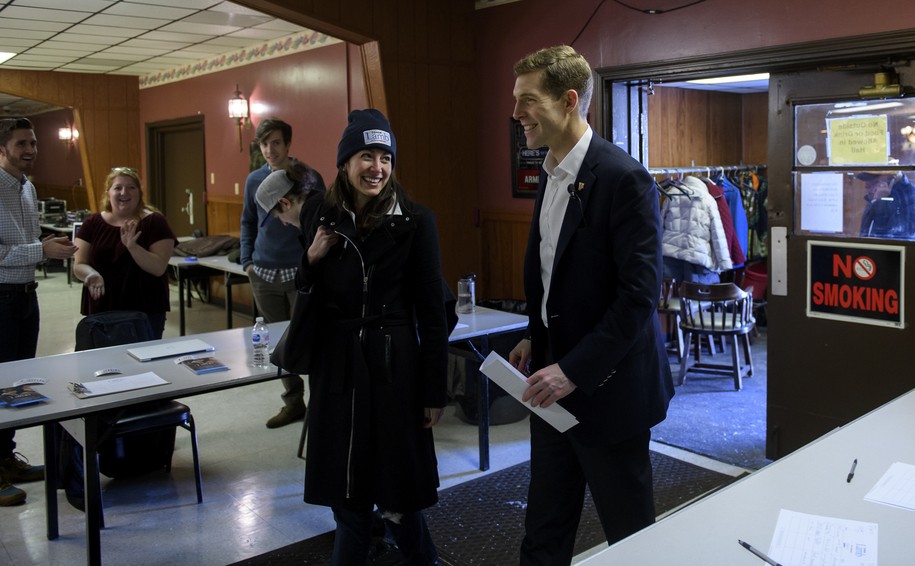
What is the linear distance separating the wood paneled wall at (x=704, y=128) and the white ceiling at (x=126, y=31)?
324 cm

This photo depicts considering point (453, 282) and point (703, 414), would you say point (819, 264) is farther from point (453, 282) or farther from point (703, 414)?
point (453, 282)

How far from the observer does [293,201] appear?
4.35 metres

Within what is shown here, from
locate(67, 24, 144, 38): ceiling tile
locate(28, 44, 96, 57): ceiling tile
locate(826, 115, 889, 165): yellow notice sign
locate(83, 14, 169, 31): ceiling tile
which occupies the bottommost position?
locate(826, 115, 889, 165): yellow notice sign

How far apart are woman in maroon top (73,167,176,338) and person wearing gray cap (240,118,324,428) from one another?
60 centimetres

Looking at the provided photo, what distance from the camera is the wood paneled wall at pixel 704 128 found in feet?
23.2

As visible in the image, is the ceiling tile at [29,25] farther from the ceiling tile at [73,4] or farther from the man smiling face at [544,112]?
the man smiling face at [544,112]

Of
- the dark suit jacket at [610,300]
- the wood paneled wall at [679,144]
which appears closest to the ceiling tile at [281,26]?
the wood paneled wall at [679,144]

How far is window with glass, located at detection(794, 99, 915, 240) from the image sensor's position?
3.55m

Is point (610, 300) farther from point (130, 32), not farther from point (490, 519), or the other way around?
point (130, 32)

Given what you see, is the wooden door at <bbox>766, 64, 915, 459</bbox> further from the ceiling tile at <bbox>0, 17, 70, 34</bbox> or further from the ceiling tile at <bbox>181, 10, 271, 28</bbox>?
the ceiling tile at <bbox>0, 17, 70, 34</bbox>

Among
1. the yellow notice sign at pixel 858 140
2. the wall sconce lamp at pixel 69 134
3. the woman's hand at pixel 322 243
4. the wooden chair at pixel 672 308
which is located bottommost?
the wooden chair at pixel 672 308

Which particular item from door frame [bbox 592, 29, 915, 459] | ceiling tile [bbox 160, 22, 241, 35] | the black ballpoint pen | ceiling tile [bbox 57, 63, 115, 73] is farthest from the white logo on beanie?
ceiling tile [bbox 57, 63, 115, 73]

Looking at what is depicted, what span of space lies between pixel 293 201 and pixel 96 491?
194 cm

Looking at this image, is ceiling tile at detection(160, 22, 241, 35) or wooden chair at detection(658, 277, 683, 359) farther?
ceiling tile at detection(160, 22, 241, 35)
